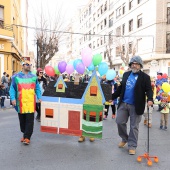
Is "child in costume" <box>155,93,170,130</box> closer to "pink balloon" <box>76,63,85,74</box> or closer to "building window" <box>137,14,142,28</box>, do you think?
"pink balloon" <box>76,63,85,74</box>

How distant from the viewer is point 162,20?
23.0 m

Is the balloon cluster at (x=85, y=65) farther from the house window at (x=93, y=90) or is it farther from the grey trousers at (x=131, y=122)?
the grey trousers at (x=131, y=122)

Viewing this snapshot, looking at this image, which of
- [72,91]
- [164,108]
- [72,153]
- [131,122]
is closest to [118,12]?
[164,108]

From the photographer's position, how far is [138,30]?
26.8 metres

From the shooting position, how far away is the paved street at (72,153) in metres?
3.73

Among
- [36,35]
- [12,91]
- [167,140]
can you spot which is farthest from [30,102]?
[36,35]

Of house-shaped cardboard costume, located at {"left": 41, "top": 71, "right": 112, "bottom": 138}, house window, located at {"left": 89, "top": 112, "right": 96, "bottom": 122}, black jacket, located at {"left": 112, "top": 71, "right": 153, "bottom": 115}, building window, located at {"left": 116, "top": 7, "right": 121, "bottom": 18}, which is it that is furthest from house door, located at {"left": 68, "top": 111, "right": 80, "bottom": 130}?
building window, located at {"left": 116, "top": 7, "right": 121, "bottom": 18}

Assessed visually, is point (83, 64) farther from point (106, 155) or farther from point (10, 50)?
point (10, 50)

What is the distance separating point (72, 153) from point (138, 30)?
24751mm

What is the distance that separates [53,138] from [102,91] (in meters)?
1.72

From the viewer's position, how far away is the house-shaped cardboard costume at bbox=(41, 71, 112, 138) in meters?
4.71

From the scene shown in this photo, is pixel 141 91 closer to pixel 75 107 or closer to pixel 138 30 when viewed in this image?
pixel 75 107

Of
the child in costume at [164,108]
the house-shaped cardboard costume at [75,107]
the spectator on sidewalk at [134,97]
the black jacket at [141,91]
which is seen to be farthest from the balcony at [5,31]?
the black jacket at [141,91]

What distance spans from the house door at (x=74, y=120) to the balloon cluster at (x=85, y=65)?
944mm
